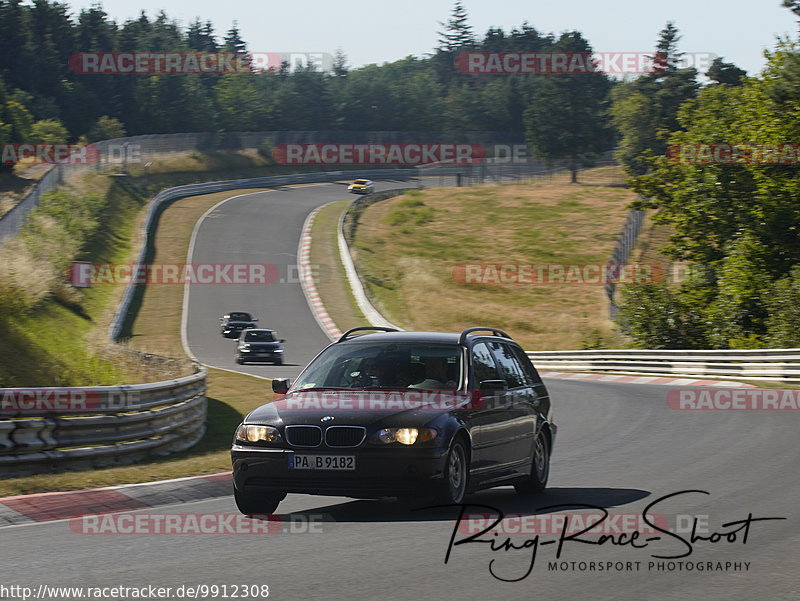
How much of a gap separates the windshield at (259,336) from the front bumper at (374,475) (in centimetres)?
2788

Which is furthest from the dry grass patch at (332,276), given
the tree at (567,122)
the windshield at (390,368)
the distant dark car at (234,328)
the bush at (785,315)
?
the tree at (567,122)

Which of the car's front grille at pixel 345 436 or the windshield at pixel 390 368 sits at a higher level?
the windshield at pixel 390 368

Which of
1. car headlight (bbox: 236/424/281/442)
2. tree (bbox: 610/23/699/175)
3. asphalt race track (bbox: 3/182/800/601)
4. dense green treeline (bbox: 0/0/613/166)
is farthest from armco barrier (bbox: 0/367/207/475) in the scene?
tree (bbox: 610/23/699/175)

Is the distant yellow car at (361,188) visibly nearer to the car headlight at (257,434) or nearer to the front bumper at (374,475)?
the car headlight at (257,434)

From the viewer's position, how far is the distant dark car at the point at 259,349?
117 ft

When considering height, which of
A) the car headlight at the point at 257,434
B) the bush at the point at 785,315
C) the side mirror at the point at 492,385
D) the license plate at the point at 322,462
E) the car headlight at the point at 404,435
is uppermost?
the side mirror at the point at 492,385

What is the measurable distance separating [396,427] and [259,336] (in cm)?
2819

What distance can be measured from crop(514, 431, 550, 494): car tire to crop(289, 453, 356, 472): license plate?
8.31 feet

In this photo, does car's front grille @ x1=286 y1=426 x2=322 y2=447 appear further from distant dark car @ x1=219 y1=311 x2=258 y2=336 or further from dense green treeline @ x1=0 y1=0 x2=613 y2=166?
dense green treeline @ x1=0 y1=0 x2=613 y2=166

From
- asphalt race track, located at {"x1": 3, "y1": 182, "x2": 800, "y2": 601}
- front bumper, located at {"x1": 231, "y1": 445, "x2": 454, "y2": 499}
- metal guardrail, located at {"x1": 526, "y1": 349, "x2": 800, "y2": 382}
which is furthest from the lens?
metal guardrail, located at {"x1": 526, "y1": 349, "x2": 800, "y2": 382}

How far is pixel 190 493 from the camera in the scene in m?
10.5

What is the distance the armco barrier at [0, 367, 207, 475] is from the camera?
11.2 metres

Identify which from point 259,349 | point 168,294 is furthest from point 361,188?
point 259,349

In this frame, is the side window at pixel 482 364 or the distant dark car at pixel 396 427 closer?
the distant dark car at pixel 396 427
